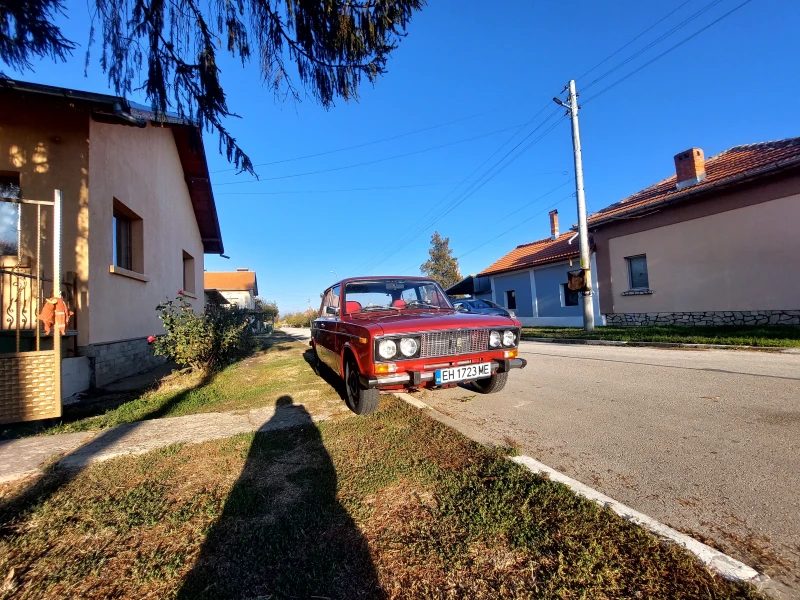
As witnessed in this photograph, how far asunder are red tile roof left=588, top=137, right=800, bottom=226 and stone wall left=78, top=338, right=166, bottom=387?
51.6 feet

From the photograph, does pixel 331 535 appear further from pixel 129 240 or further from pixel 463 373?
pixel 129 240

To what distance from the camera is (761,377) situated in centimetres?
559

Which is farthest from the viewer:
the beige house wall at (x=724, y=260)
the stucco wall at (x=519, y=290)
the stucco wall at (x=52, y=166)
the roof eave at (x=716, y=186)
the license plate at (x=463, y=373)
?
the stucco wall at (x=519, y=290)

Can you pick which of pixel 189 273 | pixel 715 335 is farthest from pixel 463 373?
pixel 189 273

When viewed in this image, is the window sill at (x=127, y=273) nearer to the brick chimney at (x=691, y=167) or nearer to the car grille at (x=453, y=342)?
the car grille at (x=453, y=342)

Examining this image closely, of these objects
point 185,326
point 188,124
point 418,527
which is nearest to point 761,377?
point 418,527

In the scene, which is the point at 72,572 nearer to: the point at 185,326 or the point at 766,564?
the point at 766,564

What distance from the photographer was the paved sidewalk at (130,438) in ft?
10.9

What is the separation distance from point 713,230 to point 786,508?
12.6 m

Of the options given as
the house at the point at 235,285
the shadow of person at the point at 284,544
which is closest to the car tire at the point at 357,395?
the shadow of person at the point at 284,544

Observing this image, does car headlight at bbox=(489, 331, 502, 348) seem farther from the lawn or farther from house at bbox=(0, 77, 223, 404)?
house at bbox=(0, 77, 223, 404)

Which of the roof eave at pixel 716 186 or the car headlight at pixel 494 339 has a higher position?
the roof eave at pixel 716 186

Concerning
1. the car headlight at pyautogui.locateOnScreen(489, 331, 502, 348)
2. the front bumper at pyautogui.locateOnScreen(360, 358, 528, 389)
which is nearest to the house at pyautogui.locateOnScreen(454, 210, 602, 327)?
the car headlight at pyautogui.locateOnScreen(489, 331, 502, 348)

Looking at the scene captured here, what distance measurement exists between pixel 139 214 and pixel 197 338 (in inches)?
158
